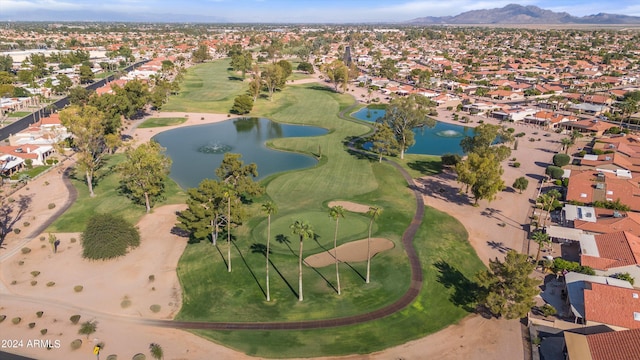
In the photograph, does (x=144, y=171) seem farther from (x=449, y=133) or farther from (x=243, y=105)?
(x=449, y=133)

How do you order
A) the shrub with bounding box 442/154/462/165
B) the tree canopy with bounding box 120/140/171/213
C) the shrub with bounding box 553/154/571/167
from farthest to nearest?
1. the shrub with bounding box 553/154/571/167
2. the shrub with bounding box 442/154/462/165
3. the tree canopy with bounding box 120/140/171/213

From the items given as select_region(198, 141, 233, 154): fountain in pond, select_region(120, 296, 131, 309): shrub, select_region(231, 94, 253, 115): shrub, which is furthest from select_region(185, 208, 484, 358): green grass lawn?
select_region(231, 94, 253, 115): shrub

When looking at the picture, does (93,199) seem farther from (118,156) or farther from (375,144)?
(375,144)

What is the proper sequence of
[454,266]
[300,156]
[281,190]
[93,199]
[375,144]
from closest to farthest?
[454,266] < [93,199] < [281,190] < [375,144] < [300,156]

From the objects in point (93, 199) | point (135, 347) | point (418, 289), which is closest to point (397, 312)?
point (418, 289)

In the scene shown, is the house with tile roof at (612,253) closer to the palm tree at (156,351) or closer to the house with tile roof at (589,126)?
the palm tree at (156,351)

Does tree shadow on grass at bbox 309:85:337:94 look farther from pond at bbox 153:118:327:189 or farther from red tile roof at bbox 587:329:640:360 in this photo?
red tile roof at bbox 587:329:640:360

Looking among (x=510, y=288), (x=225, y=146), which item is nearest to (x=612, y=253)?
(x=510, y=288)
